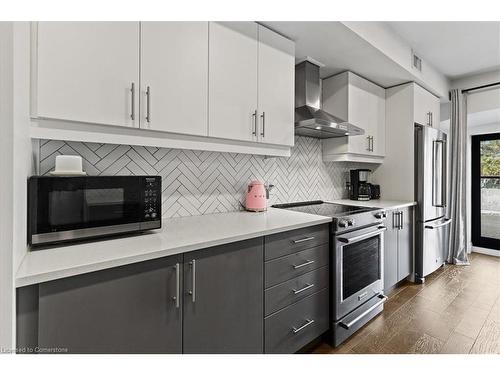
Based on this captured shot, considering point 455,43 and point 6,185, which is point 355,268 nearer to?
point 6,185

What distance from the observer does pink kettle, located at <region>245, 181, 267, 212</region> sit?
78.0 inches

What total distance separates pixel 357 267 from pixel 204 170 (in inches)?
53.4

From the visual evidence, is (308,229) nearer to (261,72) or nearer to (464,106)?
(261,72)

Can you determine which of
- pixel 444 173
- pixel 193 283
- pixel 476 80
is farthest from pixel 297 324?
pixel 476 80

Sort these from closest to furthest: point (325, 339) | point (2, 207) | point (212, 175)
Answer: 1. point (2, 207)
2. point (325, 339)
3. point (212, 175)

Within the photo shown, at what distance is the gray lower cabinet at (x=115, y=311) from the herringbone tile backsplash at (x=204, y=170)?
2.43 feet

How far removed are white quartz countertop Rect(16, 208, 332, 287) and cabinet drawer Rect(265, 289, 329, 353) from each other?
481 mm

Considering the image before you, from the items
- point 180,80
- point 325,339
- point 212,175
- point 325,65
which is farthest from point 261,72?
point 325,339

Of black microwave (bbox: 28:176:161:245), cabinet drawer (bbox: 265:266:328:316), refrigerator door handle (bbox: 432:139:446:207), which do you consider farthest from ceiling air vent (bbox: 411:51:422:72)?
black microwave (bbox: 28:176:161:245)

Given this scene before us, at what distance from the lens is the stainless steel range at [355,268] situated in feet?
5.51

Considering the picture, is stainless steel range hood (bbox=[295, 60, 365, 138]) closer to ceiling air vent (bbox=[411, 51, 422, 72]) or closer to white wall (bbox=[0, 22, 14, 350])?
ceiling air vent (bbox=[411, 51, 422, 72])

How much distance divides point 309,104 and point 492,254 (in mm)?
3698

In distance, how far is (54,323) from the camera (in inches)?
31.5

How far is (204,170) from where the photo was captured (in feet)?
6.09
